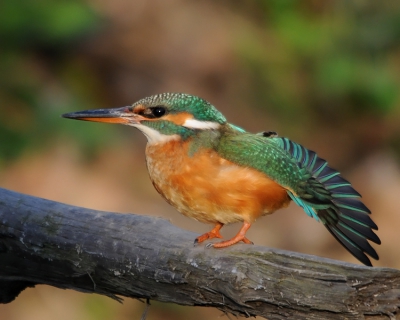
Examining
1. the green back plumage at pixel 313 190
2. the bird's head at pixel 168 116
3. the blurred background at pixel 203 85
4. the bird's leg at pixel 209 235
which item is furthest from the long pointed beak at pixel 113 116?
the blurred background at pixel 203 85

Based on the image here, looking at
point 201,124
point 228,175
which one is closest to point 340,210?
point 228,175

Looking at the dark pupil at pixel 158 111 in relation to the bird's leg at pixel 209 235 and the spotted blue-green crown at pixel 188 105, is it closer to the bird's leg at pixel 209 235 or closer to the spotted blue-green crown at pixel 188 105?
the spotted blue-green crown at pixel 188 105

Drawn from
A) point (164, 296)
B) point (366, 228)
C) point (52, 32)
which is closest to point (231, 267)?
point (164, 296)

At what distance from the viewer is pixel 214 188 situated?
2838 mm

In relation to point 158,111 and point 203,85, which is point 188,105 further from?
point 203,85

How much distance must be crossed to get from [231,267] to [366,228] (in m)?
0.87

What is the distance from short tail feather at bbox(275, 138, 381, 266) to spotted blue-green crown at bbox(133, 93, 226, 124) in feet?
1.25

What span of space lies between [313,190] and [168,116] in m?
0.60

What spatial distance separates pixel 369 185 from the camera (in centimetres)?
670

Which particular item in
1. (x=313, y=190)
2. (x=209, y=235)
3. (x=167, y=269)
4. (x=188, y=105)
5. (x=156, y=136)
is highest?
(x=188, y=105)

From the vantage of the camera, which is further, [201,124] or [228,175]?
[201,124]

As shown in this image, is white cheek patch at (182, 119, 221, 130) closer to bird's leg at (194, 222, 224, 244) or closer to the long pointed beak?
the long pointed beak

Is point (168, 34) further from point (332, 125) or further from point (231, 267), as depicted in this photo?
point (231, 267)

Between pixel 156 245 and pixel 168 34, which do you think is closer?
pixel 156 245
